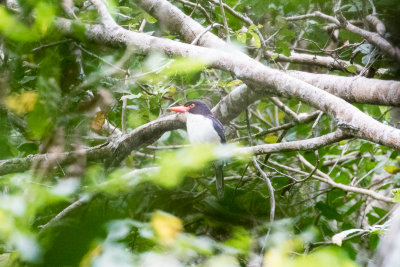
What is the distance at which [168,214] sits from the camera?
27.3 inches

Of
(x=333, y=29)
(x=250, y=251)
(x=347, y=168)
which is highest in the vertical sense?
(x=333, y=29)

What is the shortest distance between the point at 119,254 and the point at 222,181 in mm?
390

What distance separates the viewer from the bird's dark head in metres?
1.07

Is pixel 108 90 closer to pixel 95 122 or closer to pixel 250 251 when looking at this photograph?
pixel 95 122

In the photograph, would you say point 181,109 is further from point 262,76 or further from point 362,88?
point 362,88

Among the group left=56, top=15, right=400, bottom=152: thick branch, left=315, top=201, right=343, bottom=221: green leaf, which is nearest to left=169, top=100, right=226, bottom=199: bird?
left=56, top=15, right=400, bottom=152: thick branch

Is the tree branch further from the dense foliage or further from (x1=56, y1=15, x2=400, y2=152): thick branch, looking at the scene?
(x1=56, y1=15, x2=400, y2=152): thick branch

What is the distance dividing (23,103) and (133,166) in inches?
9.6

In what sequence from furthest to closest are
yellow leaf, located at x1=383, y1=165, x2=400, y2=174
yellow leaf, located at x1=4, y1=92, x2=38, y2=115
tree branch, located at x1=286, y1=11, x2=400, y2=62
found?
yellow leaf, located at x1=383, y1=165, x2=400, y2=174
tree branch, located at x1=286, y1=11, x2=400, y2=62
yellow leaf, located at x1=4, y1=92, x2=38, y2=115

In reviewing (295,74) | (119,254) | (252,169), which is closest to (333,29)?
(295,74)

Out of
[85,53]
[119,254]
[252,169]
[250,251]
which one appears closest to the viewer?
[119,254]

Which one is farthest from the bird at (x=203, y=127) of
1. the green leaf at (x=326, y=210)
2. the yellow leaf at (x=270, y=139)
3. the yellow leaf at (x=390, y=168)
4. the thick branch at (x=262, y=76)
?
the yellow leaf at (x=390, y=168)

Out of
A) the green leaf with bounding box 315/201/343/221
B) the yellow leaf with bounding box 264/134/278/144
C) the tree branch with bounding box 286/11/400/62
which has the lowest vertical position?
the green leaf with bounding box 315/201/343/221

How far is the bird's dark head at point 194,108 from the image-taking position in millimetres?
1065
